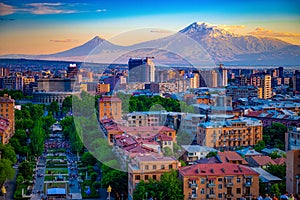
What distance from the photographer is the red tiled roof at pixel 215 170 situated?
7.95 meters

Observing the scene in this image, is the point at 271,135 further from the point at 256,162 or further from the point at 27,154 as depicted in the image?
A: the point at 27,154

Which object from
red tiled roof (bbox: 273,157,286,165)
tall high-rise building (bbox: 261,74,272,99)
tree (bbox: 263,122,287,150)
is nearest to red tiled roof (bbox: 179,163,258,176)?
red tiled roof (bbox: 273,157,286,165)

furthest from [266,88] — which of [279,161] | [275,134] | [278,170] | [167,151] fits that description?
[278,170]

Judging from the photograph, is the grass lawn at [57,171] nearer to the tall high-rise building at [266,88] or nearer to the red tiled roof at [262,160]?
the red tiled roof at [262,160]

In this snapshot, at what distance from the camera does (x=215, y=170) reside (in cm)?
805

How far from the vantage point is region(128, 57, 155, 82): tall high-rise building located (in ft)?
91.2

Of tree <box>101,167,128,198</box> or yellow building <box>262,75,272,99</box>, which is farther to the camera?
yellow building <box>262,75,272,99</box>

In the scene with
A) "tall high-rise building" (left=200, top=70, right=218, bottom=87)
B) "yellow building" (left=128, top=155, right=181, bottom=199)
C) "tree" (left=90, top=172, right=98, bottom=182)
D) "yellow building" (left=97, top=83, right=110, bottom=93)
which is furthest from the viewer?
"tall high-rise building" (left=200, top=70, right=218, bottom=87)

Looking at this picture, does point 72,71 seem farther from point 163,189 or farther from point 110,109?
point 163,189

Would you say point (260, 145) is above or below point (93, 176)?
above

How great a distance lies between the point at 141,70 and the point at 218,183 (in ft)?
72.5

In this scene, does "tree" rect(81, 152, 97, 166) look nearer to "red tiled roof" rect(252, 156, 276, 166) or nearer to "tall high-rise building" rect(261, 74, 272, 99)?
"red tiled roof" rect(252, 156, 276, 166)

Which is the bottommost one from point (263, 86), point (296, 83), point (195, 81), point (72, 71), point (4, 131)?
point (4, 131)

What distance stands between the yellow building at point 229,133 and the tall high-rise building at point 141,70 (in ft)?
42.8
